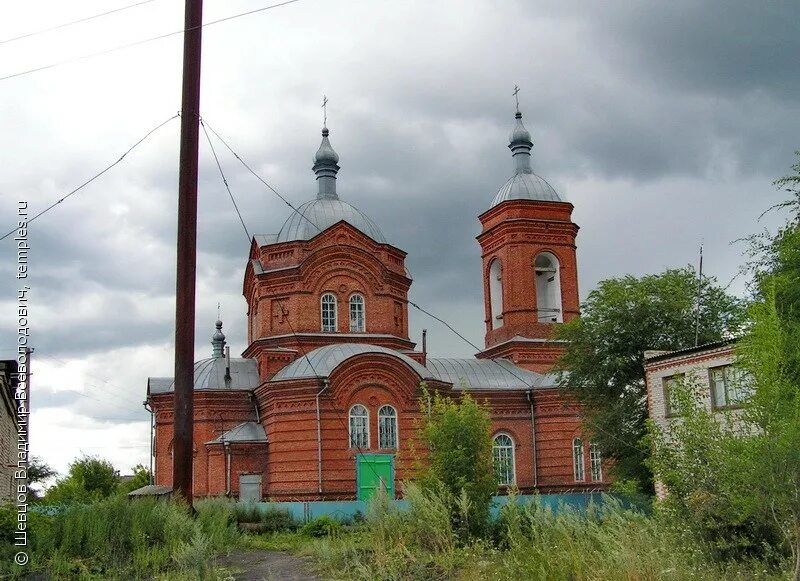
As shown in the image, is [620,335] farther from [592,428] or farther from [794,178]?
[794,178]

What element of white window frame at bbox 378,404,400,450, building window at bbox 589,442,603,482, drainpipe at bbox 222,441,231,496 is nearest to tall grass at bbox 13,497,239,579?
white window frame at bbox 378,404,400,450

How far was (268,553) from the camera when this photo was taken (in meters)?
14.3

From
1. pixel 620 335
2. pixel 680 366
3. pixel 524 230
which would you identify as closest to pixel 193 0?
pixel 680 366

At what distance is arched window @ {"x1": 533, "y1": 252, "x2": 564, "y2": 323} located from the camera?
1324 inches

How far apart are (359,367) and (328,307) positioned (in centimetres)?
452

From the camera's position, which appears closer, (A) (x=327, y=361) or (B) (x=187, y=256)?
(B) (x=187, y=256)

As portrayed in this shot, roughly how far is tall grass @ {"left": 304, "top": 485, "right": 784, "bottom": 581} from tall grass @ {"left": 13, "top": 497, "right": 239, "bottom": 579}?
68.5 inches

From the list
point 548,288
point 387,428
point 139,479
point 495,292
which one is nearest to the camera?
point 387,428

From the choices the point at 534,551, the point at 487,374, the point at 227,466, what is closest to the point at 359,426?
the point at 227,466

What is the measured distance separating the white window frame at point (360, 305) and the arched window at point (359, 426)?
174 inches

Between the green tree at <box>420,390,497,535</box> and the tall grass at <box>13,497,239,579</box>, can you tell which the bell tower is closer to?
the green tree at <box>420,390,497,535</box>

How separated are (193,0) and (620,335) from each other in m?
15.8

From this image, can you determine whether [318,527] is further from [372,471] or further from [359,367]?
[359,367]

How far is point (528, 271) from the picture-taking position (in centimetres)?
3350
